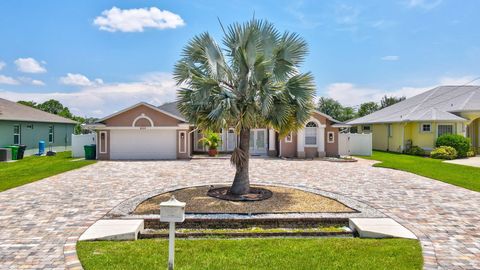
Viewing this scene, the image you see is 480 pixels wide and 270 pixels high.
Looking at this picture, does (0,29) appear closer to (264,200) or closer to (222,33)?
(222,33)

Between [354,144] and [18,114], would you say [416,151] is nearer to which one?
[354,144]

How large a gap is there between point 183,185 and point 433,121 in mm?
20794

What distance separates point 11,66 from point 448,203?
97.5 ft

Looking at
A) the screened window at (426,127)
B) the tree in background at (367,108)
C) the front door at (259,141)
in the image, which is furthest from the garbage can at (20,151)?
the tree in background at (367,108)

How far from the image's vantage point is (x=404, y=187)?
1088 cm

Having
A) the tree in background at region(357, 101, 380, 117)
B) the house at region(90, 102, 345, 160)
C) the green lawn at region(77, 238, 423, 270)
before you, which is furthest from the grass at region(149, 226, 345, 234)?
the tree in background at region(357, 101, 380, 117)

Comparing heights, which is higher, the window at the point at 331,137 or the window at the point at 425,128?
the window at the point at 425,128

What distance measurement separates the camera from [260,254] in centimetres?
498

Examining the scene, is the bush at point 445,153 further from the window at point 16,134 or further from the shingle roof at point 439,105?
the window at point 16,134

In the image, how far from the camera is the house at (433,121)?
2330cm

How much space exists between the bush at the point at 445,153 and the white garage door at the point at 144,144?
60.0 feet

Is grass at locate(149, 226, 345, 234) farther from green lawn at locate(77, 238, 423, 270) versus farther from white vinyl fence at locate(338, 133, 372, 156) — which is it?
white vinyl fence at locate(338, 133, 372, 156)

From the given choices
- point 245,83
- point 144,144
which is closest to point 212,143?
point 144,144

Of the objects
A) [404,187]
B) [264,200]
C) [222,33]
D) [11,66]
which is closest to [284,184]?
[264,200]
